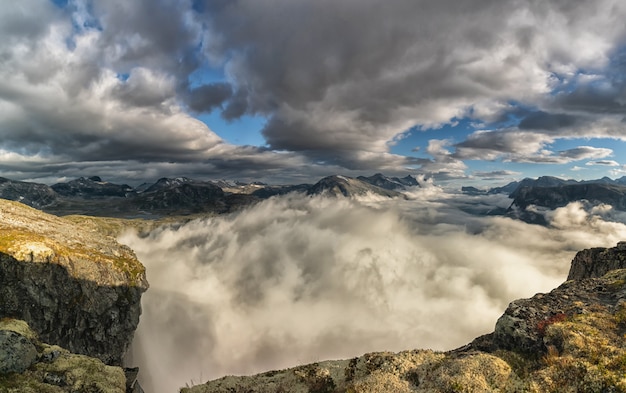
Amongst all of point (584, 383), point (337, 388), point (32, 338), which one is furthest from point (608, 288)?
point (32, 338)

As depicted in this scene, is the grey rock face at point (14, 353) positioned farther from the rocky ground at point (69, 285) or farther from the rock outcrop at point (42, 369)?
the rocky ground at point (69, 285)

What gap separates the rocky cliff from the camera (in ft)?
66.8

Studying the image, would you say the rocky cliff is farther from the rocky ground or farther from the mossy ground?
the mossy ground

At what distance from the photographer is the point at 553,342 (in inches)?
977

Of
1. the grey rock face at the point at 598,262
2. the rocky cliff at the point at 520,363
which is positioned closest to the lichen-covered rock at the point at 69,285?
the rocky cliff at the point at 520,363

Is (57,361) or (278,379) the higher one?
(57,361)

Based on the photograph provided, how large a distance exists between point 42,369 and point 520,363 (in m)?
37.7

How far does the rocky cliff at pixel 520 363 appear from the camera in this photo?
802 inches

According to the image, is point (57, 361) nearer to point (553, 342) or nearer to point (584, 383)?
point (584, 383)

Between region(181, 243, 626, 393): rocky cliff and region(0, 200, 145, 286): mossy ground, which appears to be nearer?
region(181, 243, 626, 393): rocky cliff

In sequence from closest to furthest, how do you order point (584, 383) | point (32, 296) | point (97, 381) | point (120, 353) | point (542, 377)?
point (584, 383)
point (542, 377)
point (97, 381)
point (32, 296)
point (120, 353)

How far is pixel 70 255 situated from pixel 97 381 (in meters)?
140

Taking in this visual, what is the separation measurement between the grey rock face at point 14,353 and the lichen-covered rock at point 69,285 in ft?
392

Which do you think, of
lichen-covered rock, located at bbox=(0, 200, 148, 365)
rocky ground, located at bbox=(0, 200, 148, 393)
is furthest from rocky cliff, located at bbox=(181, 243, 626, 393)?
lichen-covered rock, located at bbox=(0, 200, 148, 365)
